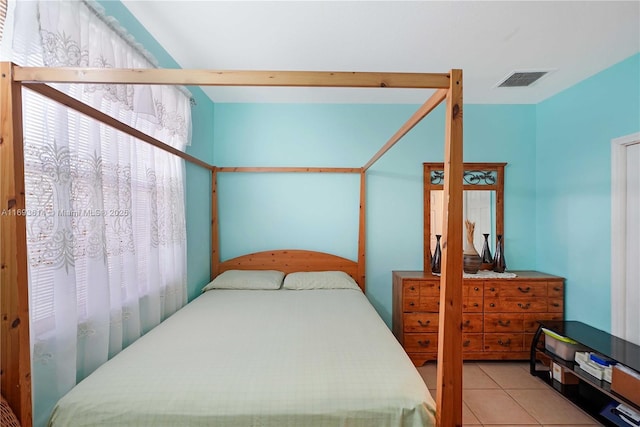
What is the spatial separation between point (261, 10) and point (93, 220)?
4.61ft

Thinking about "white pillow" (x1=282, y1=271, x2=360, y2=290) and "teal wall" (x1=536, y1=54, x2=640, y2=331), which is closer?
"teal wall" (x1=536, y1=54, x2=640, y2=331)

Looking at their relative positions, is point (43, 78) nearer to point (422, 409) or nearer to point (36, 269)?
point (36, 269)

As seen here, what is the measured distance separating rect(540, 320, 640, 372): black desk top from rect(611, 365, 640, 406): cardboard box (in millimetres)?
41

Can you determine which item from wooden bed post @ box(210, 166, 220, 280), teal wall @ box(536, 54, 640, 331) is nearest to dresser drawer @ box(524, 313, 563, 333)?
teal wall @ box(536, 54, 640, 331)

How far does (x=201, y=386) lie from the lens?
3.78ft

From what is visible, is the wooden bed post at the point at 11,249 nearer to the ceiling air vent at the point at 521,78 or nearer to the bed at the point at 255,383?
the bed at the point at 255,383

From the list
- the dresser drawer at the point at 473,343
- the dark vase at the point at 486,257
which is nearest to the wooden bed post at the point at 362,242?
the dresser drawer at the point at 473,343

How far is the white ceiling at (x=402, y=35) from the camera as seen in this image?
1.69 meters

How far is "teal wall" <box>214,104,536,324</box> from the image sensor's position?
10.2ft

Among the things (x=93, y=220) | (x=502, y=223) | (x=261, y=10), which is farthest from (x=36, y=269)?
(x=502, y=223)

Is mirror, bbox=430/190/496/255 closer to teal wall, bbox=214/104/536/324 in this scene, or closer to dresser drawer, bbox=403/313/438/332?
teal wall, bbox=214/104/536/324

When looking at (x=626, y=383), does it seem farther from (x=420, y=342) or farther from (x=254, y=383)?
(x=254, y=383)

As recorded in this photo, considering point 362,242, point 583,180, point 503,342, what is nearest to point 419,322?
point 503,342

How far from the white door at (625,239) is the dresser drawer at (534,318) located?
0.42 metres
